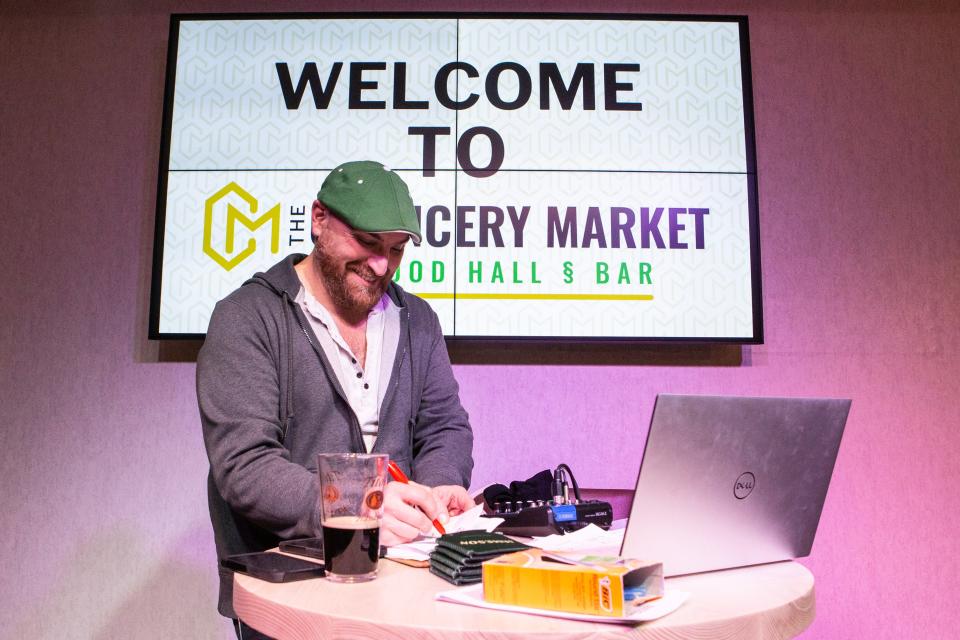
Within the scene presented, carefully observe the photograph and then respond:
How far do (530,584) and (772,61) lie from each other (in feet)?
7.77

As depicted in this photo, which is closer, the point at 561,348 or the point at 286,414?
the point at 286,414

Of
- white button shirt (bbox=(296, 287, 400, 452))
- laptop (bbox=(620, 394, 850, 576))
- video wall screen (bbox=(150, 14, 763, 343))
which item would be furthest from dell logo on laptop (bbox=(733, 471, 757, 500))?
→ video wall screen (bbox=(150, 14, 763, 343))

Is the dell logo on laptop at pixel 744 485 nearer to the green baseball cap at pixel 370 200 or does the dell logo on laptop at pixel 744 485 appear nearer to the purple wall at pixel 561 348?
the green baseball cap at pixel 370 200

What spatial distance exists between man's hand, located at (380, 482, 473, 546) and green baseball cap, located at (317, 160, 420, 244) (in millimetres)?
549

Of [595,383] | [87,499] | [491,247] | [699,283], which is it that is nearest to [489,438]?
[595,383]

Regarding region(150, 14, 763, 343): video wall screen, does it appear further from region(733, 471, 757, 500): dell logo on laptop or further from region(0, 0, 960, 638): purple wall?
region(733, 471, 757, 500): dell logo on laptop

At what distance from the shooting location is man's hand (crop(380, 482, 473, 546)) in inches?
Answer: 42.4

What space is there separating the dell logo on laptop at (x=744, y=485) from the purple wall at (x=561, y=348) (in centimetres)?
144

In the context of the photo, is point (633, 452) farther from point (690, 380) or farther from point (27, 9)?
point (27, 9)

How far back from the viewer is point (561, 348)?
2.43 metres

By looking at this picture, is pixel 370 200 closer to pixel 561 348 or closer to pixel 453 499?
pixel 453 499

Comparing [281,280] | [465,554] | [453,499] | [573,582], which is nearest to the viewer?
[573,582]

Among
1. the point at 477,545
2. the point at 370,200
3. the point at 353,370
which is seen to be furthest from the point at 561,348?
the point at 477,545

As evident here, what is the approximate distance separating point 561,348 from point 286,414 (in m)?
1.20
